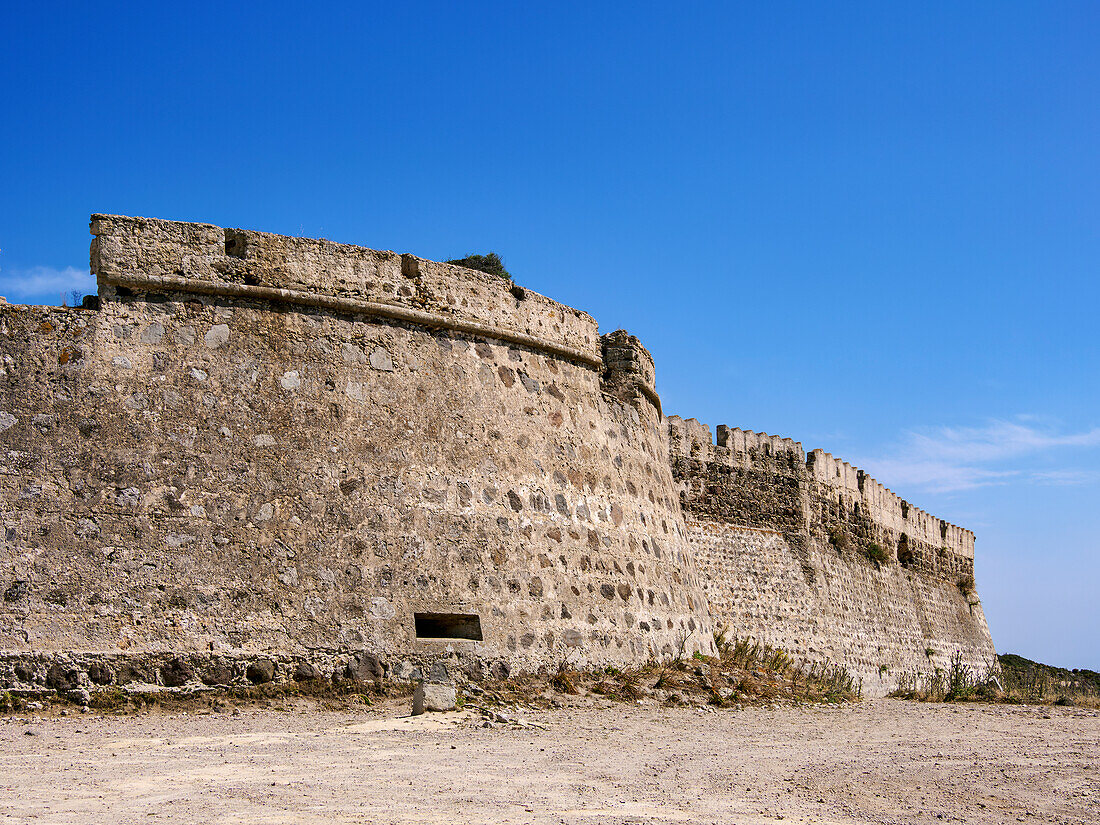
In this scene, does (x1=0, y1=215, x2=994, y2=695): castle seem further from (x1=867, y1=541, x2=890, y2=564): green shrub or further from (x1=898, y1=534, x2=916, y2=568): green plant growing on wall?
(x1=898, y1=534, x2=916, y2=568): green plant growing on wall

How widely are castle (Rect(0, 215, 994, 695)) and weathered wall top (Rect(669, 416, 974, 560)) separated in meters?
4.59

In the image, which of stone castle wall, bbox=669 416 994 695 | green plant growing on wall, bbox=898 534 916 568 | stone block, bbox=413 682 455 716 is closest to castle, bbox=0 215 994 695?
stone block, bbox=413 682 455 716

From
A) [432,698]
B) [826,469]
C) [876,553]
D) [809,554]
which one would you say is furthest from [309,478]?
[876,553]

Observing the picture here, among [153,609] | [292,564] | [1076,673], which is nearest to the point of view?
[153,609]

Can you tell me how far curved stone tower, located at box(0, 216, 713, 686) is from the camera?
25.1 ft

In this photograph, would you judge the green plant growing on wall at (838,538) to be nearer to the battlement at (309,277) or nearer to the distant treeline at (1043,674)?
the distant treeline at (1043,674)

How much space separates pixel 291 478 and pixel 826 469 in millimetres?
11939

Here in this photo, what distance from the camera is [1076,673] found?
25391 millimetres

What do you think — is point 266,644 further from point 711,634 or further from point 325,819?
point 711,634

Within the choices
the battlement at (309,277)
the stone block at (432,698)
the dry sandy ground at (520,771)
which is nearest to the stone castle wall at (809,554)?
the battlement at (309,277)

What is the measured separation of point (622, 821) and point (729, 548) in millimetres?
11311

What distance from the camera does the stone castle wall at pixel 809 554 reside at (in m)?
15.8

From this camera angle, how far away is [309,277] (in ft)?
29.6

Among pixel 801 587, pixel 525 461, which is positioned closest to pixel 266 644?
pixel 525 461
